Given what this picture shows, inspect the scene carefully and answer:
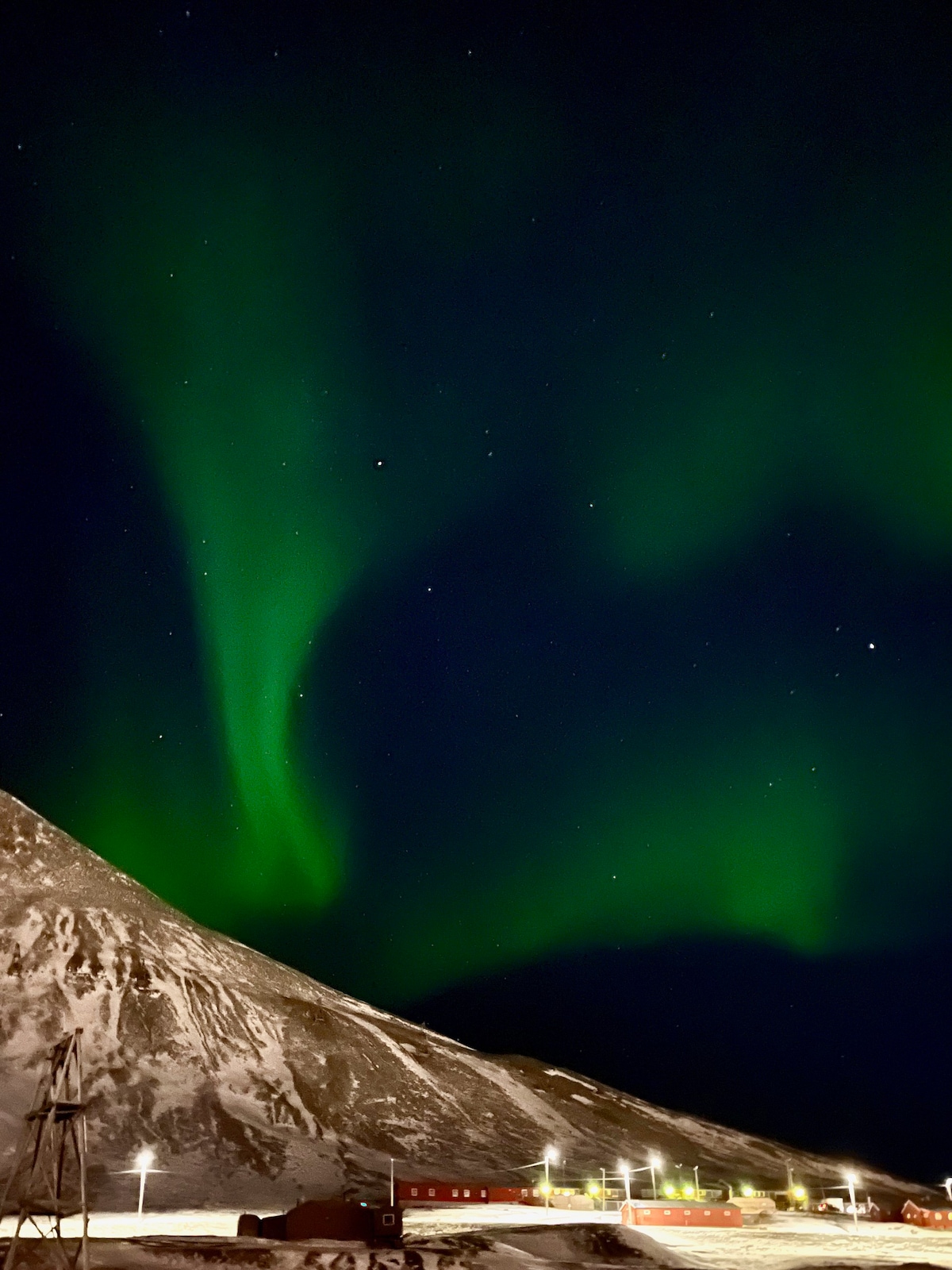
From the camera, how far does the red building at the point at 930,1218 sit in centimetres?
8159

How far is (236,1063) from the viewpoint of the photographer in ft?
587

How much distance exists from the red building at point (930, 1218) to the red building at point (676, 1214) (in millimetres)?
14758

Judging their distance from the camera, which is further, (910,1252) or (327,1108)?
(327,1108)

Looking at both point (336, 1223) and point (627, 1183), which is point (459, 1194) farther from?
point (336, 1223)

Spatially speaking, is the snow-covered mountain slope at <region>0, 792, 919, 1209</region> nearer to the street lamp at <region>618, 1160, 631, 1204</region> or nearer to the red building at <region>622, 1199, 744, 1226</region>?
the street lamp at <region>618, 1160, 631, 1204</region>

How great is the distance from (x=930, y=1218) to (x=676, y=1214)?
66.3 feet

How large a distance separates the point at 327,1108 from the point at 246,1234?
116808 millimetres

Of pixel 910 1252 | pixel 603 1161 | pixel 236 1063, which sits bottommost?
pixel 910 1252

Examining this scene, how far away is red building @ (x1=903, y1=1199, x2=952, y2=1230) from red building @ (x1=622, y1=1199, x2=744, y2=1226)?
1476 centimetres

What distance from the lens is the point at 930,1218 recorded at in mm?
82500

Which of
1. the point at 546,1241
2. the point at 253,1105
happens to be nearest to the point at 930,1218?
the point at 546,1241

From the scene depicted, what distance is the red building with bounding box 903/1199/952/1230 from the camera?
81594 millimetres

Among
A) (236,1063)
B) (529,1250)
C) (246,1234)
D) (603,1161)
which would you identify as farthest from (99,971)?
(529,1250)

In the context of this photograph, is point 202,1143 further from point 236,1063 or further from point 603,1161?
point 603,1161
